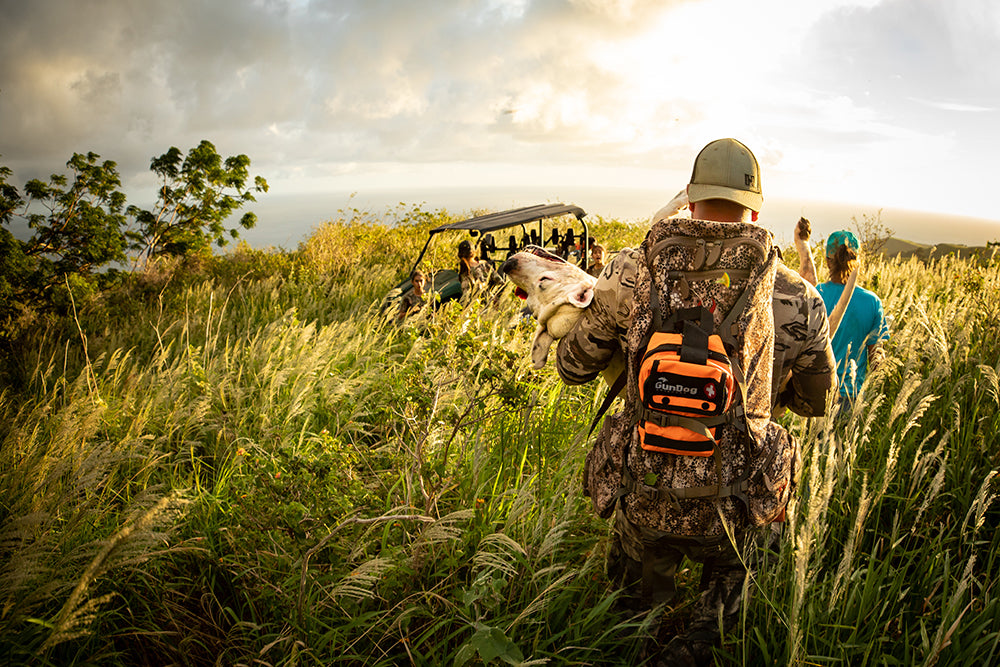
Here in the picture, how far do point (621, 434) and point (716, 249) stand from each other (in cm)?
73

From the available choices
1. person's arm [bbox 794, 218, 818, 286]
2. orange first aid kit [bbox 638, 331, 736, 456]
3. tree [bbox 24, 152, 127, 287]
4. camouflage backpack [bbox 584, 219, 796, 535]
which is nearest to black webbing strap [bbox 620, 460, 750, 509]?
camouflage backpack [bbox 584, 219, 796, 535]

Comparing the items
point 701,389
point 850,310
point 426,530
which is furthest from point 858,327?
point 426,530

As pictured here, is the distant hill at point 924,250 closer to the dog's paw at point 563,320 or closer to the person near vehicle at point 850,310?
the person near vehicle at point 850,310

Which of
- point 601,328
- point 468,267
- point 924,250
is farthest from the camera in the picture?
point 924,250

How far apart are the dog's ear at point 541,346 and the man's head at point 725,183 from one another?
2.36 ft

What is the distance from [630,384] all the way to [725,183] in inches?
30.0

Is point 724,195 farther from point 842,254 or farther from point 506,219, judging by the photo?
point 506,219

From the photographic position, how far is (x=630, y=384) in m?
1.86

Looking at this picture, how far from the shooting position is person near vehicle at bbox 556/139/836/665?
1800 mm

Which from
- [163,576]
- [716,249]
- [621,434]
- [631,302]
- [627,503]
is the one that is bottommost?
[163,576]

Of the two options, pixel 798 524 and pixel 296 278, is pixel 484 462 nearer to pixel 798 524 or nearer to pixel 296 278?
pixel 798 524

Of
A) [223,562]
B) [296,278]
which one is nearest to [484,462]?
[223,562]

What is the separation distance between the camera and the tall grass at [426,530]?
179 cm

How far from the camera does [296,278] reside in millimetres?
9297
